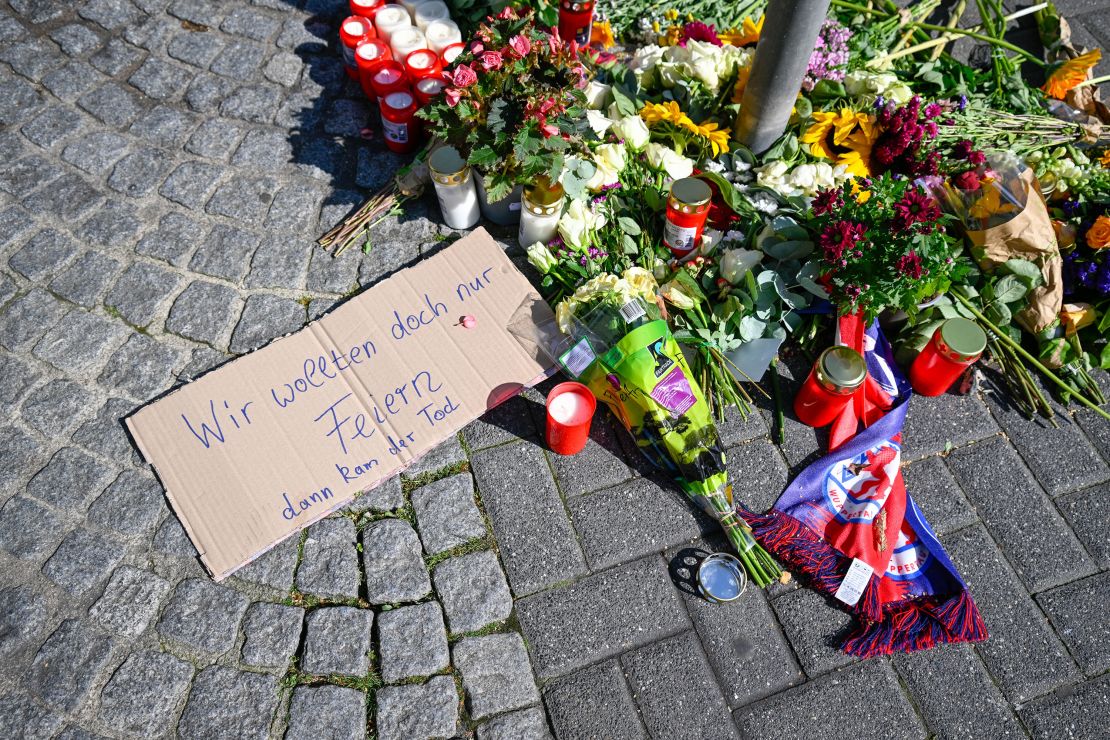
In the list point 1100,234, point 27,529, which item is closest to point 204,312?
point 27,529

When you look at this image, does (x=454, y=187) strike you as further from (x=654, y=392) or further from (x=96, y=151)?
(x=96, y=151)

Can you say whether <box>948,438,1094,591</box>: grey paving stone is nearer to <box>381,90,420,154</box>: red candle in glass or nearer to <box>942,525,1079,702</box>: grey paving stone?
<box>942,525,1079,702</box>: grey paving stone

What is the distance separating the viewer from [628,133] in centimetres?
312

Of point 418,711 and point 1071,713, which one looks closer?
point 418,711

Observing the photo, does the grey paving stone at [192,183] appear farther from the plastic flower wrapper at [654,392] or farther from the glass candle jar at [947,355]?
the glass candle jar at [947,355]

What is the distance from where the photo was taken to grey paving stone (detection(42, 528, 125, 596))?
2463 millimetres

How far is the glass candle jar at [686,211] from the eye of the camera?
9.14 feet

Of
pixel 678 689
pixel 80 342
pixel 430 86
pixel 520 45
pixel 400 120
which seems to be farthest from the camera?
pixel 400 120

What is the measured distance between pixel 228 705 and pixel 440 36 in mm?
2839

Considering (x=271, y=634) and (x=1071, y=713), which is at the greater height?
(x=271, y=634)

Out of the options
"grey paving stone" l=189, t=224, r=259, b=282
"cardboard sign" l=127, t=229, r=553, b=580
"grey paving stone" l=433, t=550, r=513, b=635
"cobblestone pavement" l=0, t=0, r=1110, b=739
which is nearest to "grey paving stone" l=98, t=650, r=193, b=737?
"cobblestone pavement" l=0, t=0, r=1110, b=739

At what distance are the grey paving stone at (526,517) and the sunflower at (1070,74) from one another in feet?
10.2

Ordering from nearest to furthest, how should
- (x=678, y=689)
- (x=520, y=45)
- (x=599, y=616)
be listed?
1. (x=678, y=689)
2. (x=599, y=616)
3. (x=520, y=45)

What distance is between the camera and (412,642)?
244cm
